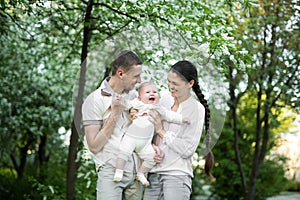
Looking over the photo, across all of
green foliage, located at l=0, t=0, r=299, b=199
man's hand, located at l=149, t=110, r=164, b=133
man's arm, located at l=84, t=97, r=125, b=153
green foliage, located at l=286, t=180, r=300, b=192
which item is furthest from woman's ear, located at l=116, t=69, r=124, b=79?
green foliage, located at l=286, t=180, r=300, b=192

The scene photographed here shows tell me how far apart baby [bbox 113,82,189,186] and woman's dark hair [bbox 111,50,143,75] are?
0.39 feet

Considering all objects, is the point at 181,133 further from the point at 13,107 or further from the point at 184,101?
the point at 13,107

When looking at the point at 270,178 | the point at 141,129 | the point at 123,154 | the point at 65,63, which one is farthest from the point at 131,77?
the point at 270,178

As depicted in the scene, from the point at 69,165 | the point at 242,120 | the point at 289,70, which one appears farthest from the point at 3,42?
the point at 242,120

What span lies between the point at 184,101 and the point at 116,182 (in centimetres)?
56

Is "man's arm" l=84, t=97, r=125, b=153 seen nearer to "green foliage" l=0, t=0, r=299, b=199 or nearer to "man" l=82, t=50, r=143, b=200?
"man" l=82, t=50, r=143, b=200

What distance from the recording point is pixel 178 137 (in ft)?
10.4

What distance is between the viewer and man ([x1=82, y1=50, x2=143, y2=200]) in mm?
3104

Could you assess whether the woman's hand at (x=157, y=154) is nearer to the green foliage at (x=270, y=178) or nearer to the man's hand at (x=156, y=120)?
the man's hand at (x=156, y=120)

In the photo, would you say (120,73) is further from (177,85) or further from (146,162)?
(146,162)

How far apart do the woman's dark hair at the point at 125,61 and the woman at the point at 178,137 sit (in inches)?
8.3

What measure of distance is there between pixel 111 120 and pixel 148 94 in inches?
9.0

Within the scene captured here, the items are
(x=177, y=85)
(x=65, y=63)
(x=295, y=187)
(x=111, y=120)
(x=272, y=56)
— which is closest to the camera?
(x=111, y=120)

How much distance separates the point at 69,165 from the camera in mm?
6605
